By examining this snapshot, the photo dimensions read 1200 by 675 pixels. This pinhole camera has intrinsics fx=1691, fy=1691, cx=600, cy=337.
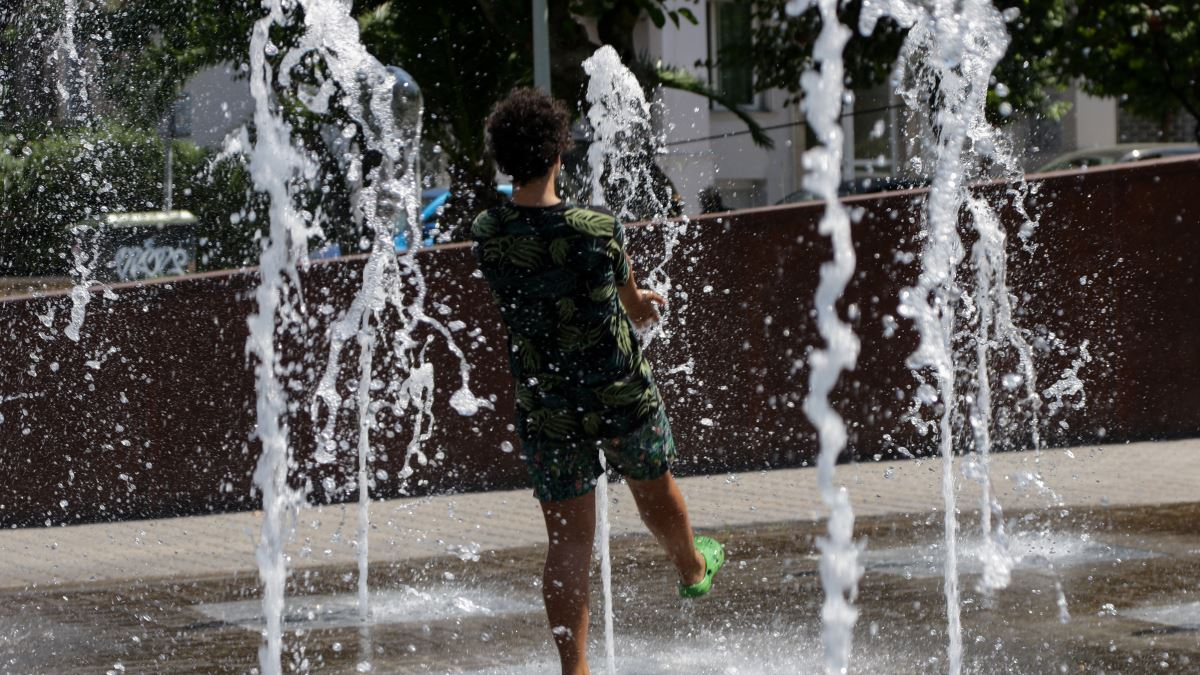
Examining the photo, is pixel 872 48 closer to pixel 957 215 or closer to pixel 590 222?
pixel 957 215

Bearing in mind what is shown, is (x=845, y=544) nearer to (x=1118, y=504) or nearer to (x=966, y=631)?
(x=966, y=631)

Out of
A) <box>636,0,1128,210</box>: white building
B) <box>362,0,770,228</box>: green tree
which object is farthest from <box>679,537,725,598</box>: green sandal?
<box>636,0,1128,210</box>: white building

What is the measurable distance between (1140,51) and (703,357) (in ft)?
58.3

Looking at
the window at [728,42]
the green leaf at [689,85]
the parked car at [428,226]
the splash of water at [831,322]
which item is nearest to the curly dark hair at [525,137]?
the splash of water at [831,322]

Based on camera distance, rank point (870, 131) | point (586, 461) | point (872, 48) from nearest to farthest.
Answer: point (586, 461) → point (872, 48) → point (870, 131)

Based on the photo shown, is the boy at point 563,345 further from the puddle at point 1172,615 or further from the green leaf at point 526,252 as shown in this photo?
the puddle at point 1172,615

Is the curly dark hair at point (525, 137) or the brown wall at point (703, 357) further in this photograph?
the brown wall at point (703, 357)

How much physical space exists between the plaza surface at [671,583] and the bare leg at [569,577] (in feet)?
2.21

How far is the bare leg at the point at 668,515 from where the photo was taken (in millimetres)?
4285

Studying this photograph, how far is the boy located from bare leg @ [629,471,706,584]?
0.17 feet

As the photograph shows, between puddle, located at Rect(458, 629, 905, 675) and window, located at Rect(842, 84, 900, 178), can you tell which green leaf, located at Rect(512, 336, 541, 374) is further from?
window, located at Rect(842, 84, 900, 178)

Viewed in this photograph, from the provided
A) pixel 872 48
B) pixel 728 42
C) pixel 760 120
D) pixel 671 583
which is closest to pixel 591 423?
pixel 671 583

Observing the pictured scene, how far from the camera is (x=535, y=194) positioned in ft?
13.6

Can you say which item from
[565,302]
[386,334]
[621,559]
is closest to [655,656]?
[565,302]
